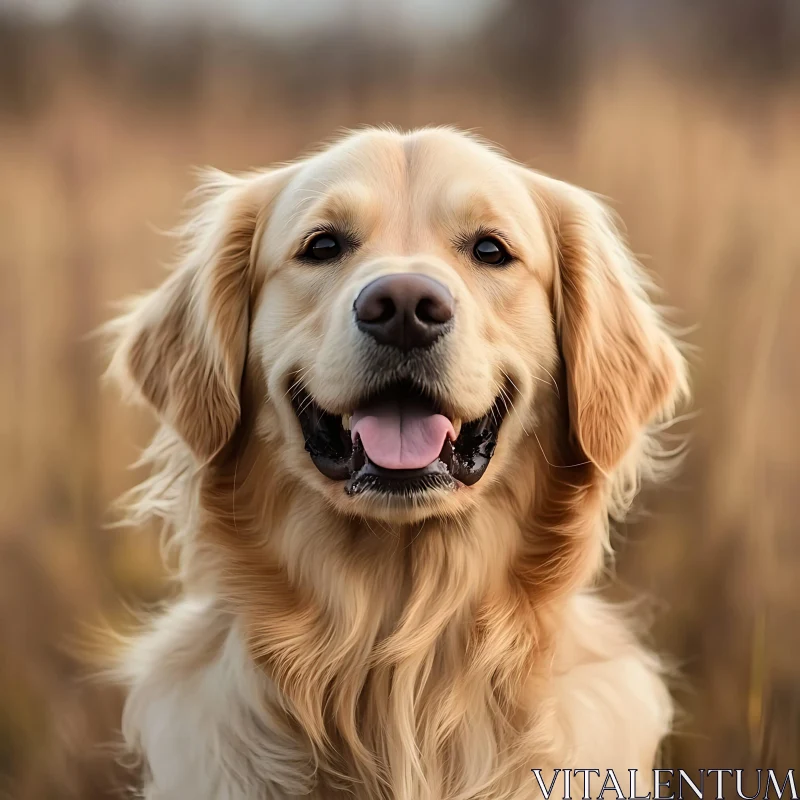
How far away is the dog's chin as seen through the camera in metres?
1.28

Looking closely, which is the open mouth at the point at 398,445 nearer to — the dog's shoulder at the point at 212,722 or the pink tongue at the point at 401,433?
the pink tongue at the point at 401,433

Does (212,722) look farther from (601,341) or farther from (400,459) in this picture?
(601,341)

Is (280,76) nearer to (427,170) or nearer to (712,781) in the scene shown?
(427,170)

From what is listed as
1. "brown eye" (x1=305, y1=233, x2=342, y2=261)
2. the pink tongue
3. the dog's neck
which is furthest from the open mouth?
"brown eye" (x1=305, y1=233, x2=342, y2=261)

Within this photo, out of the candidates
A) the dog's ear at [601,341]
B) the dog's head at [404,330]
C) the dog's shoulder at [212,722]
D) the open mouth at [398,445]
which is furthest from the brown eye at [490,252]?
the dog's shoulder at [212,722]

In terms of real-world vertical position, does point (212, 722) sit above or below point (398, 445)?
below

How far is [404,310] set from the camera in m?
1.21

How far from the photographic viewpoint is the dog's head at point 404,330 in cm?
128

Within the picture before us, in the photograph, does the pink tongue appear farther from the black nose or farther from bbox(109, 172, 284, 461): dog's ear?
bbox(109, 172, 284, 461): dog's ear

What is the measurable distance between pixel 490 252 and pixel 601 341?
0.28 meters

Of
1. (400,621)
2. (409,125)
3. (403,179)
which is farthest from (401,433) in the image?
(409,125)

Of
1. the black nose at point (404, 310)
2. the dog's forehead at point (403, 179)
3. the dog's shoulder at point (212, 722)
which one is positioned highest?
the dog's forehead at point (403, 179)

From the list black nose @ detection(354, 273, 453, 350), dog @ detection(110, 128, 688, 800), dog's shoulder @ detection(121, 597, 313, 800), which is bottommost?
dog's shoulder @ detection(121, 597, 313, 800)

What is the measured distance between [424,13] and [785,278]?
3.30 feet
